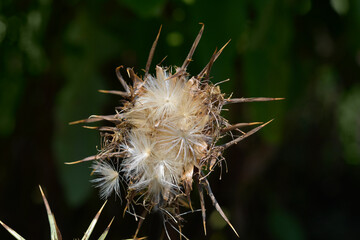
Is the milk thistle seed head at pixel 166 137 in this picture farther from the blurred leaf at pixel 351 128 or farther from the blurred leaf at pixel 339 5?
the blurred leaf at pixel 351 128

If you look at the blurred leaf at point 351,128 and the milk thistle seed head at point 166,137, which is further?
the blurred leaf at point 351,128

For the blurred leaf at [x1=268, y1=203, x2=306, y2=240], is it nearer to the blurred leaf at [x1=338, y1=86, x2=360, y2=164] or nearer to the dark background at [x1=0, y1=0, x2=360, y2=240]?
the dark background at [x1=0, y1=0, x2=360, y2=240]

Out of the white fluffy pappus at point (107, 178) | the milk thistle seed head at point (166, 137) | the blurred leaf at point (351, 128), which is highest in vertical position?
the milk thistle seed head at point (166, 137)

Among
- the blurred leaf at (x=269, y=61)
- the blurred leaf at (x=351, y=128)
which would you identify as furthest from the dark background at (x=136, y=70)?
the blurred leaf at (x=351, y=128)

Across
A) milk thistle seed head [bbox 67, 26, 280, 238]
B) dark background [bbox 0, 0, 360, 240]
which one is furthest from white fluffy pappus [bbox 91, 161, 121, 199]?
dark background [bbox 0, 0, 360, 240]

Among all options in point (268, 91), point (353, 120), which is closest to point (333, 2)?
point (268, 91)

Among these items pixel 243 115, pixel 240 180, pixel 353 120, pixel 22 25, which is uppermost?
pixel 22 25

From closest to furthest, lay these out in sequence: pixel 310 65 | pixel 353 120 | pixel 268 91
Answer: pixel 268 91 < pixel 310 65 < pixel 353 120

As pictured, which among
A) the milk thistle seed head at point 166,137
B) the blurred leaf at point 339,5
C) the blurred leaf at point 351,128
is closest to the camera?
the milk thistle seed head at point 166,137

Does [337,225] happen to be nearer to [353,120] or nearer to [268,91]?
[353,120]
